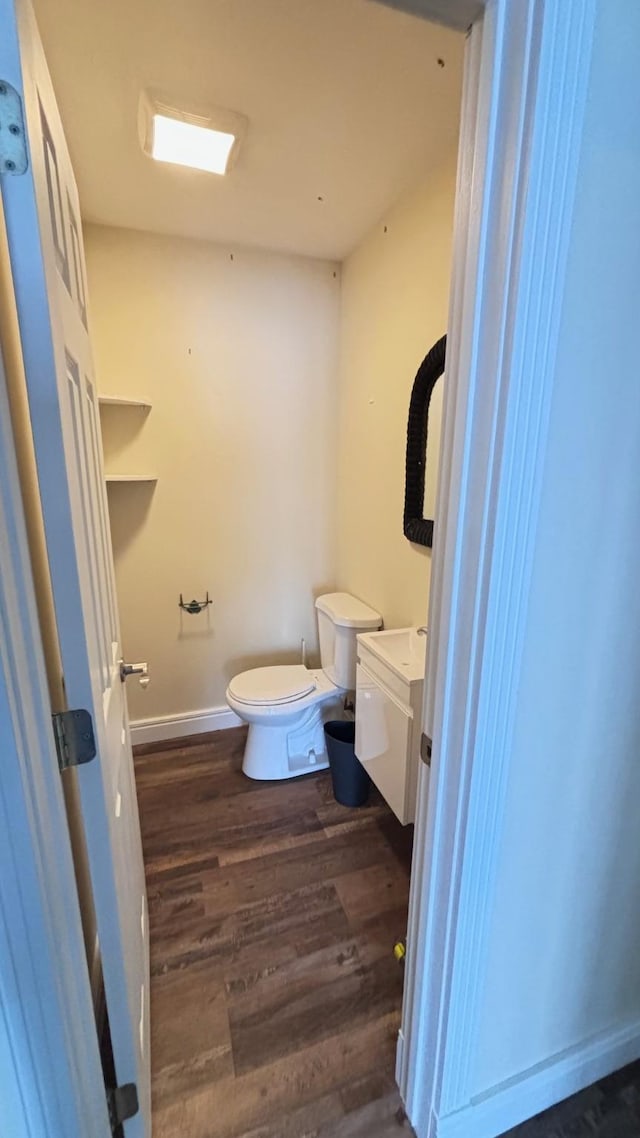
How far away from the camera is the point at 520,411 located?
696mm

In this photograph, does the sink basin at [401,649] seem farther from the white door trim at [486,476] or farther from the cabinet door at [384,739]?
the white door trim at [486,476]

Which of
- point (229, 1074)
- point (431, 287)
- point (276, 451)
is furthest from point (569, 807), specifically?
point (276, 451)

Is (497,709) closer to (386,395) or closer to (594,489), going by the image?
(594,489)

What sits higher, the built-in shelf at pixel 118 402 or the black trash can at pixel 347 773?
the built-in shelf at pixel 118 402

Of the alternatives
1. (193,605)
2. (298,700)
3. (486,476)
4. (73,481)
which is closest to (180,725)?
(193,605)

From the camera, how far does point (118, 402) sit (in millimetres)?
2051

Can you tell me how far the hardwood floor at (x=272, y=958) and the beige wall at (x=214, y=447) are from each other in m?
0.73

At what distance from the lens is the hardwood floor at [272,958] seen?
43.9 inches

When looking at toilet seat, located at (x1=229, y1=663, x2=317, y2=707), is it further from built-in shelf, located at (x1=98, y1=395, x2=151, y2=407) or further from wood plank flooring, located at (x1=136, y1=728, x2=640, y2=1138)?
built-in shelf, located at (x1=98, y1=395, x2=151, y2=407)

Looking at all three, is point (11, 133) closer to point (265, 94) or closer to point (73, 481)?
point (73, 481)

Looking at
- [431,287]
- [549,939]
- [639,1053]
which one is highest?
[431,287]

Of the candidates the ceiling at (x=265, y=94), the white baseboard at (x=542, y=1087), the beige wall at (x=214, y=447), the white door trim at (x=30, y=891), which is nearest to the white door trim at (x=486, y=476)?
the white baseboard at (x=542, y=1087)

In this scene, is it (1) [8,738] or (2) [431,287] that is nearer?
(1) [8,738]

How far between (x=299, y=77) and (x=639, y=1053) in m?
2.66
